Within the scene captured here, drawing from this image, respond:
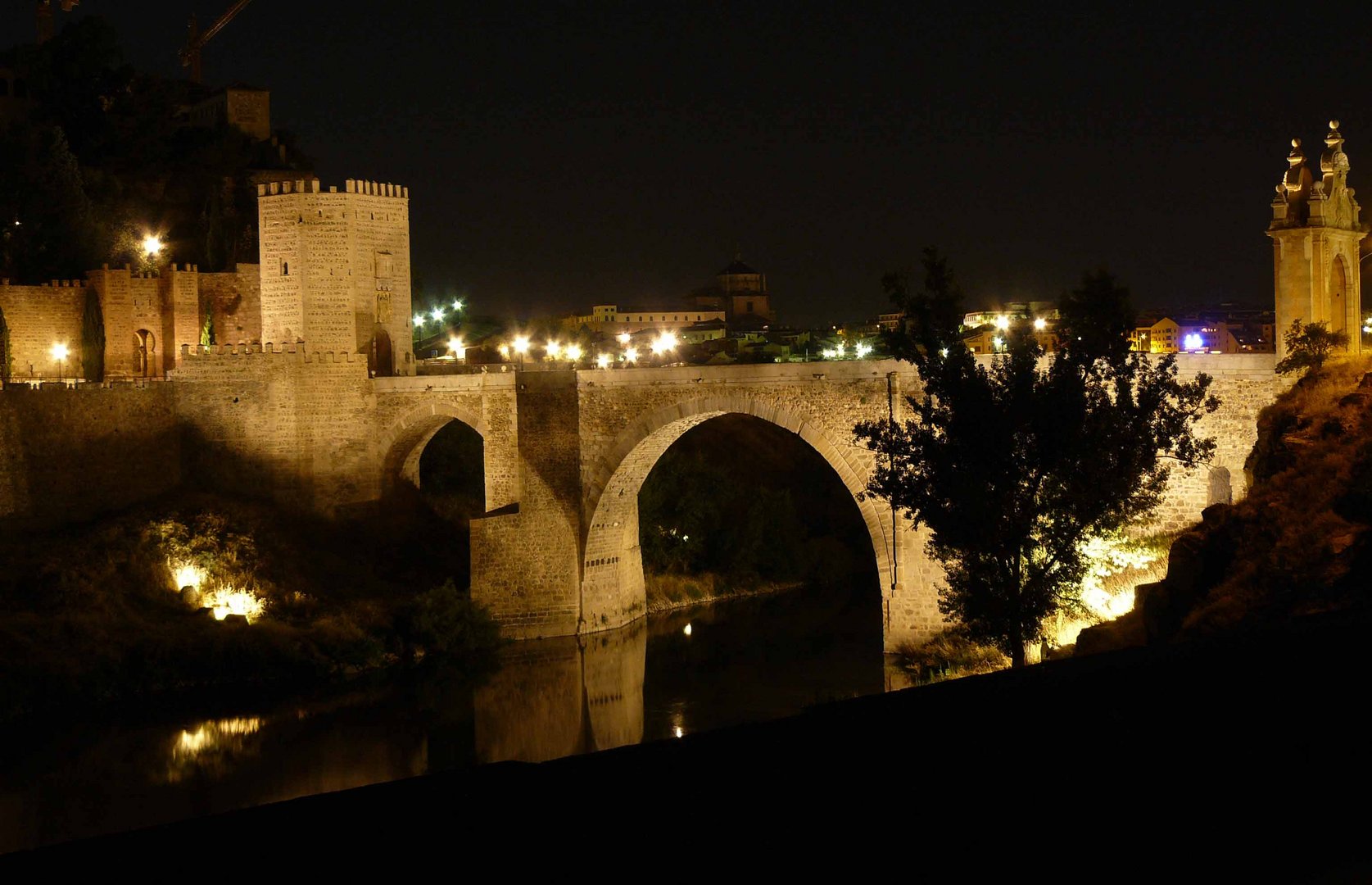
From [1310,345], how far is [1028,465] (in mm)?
6507

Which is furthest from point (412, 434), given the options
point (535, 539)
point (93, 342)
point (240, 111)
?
point (240, 111)

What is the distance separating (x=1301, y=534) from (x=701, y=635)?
17565mm

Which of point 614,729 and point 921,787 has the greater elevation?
point 921,787

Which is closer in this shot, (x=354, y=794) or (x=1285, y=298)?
(x=354, y=794)

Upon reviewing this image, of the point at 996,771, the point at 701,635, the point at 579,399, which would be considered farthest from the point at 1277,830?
the point at 701,635

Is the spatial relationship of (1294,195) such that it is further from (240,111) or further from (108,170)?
(240,111)

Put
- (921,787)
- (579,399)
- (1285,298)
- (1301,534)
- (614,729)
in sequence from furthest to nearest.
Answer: (579,399), (614,729), (1285,298), (1301,534), (921,787)

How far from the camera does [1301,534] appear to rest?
48.5 ft

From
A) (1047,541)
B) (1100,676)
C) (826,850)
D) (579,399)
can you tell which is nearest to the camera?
(826,850)

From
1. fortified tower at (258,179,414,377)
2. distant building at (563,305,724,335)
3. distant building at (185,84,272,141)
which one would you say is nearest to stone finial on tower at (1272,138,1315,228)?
fortified tower at (258,179,414,377)

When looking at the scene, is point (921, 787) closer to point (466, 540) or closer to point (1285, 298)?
point (1285, 298)

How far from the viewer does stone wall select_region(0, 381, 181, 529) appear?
91.8 ft

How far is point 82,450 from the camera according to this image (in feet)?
95.5

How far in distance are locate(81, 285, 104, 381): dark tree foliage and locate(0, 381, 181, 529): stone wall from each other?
507cm
